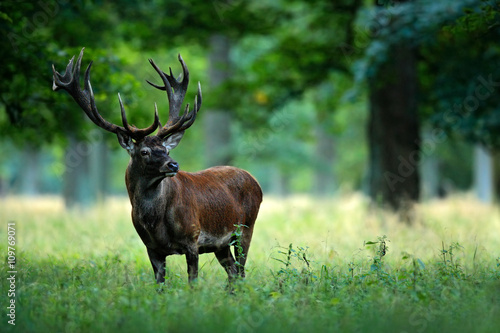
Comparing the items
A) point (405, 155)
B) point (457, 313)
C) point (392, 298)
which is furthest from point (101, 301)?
point (405, 155)

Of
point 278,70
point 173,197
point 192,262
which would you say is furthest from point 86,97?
point 278,70

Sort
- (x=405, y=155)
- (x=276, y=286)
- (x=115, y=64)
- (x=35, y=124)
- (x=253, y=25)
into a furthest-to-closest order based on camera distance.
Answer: (x=253, y=25) → (x=405, y=155) → (x=35, y=124) → (x=115, y=64) → (x=276, y=286)

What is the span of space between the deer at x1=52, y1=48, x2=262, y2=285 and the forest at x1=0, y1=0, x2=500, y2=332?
0.35 m

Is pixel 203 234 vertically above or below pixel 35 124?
below

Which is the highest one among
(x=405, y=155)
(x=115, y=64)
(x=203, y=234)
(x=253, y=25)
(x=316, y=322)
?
(x=253, y=25)

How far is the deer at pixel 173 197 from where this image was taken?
18.8 feet

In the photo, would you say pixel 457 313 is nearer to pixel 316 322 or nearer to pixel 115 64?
Result: pixel 316 322

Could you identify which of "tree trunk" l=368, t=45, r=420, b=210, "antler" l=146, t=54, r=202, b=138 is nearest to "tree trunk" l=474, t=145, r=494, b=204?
"tree trunk" l=368, t=45, r=420, b=210

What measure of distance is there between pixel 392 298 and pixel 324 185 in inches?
882

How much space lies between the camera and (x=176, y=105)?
255 inches

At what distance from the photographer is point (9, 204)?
17656 millimetres

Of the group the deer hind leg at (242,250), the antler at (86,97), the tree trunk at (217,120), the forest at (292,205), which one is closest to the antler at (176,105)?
the antler at (86,97)

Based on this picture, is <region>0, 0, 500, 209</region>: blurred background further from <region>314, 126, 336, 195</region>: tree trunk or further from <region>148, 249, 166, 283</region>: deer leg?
<region>314, 126, 336, 195</region>: tree trunk

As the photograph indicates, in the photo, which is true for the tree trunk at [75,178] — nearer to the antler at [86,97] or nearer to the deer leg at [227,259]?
the antler at [86,97]
